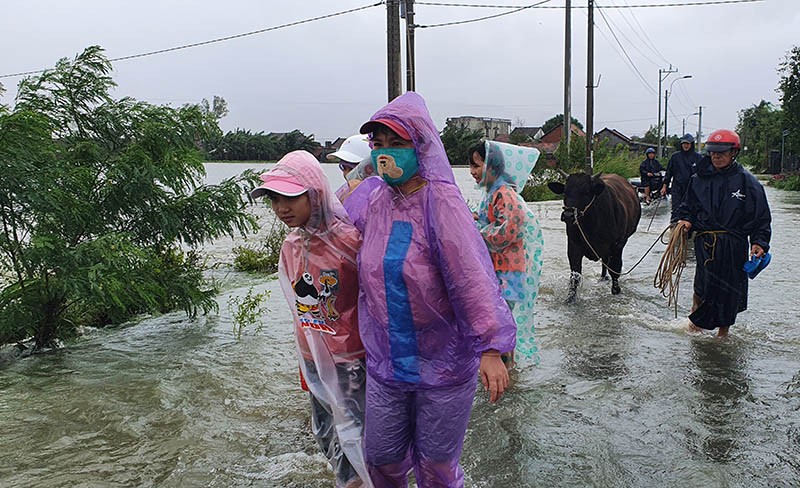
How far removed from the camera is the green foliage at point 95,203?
17.7 ft

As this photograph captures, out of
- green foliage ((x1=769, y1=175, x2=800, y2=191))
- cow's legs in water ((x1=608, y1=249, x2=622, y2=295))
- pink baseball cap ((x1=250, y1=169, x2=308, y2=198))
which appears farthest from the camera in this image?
green foliage ((x1=769, y1=175, x2=800, y2=191))

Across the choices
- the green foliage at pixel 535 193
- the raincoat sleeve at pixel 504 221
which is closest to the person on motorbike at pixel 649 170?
the green foliage at pixel 535 193

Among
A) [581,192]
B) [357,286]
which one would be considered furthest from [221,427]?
[581,192]

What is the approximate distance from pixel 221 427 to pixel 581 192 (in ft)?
16.8

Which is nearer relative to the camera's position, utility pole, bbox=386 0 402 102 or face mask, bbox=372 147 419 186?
face mask, bbox=372 147 419 186

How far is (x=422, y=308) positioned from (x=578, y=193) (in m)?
5.89

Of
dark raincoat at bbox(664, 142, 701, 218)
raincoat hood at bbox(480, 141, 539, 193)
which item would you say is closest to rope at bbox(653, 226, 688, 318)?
raincoat hood at bbox(480, 141, 539, 193)

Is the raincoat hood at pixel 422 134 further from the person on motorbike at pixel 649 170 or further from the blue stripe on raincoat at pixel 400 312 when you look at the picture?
the person on motorbike at pixel 649 170

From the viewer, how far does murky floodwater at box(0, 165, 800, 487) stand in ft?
12.6

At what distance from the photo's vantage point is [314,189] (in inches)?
114

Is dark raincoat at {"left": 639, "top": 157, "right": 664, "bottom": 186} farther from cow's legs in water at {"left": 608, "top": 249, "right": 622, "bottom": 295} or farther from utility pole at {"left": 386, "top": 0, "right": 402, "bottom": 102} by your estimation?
cow's legs in water at {"left": 608, "top": 249, "right": 622, "bottom": 295}

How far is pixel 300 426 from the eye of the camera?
4.53m

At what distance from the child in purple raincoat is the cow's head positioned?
5509 mm

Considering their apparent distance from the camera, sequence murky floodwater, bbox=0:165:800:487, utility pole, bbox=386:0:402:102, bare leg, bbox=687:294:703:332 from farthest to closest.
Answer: utility pole, bbox=386:0:402:102 < bare leg, bbox=687:294:703:332 < murky floodwater, bbox=0:165:800:487
